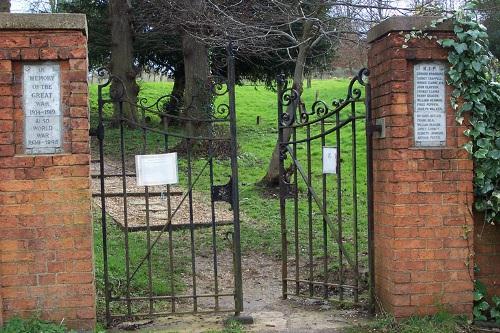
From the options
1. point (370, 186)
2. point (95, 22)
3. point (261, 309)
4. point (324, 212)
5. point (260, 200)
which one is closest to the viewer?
point (370, 186)

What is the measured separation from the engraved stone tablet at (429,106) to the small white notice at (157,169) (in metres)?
2.06

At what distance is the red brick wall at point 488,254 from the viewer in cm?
483

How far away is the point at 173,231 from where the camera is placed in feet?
29.2

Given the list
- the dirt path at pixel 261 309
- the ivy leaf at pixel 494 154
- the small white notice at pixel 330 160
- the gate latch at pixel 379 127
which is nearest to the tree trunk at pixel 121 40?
the dirt path at pixel 261 309

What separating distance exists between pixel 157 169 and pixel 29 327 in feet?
5.19

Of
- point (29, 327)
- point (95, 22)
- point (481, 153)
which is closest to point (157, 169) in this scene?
point (29, 327)

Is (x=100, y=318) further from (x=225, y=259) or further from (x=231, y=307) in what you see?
(x=225, y=259)

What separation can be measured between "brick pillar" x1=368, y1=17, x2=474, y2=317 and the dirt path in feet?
2.16

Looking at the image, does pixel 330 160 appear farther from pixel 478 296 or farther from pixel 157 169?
pixel 478 296

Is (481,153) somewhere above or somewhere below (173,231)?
above

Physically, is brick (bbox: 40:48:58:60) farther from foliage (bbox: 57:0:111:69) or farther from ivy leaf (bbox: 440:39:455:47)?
foliage (bbox: 57:0:111:69)

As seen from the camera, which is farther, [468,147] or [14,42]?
[468,147]

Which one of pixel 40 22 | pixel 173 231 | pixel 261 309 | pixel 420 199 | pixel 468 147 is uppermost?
pixel 40 22

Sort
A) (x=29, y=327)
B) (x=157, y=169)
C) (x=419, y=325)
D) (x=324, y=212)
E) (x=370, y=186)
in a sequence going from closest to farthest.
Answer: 1. (x=29, y=327)
2. (x=419, y=325)
3. (x=157, y=169)
4. (x=370, y=186)
5. (x=324, y=212)
